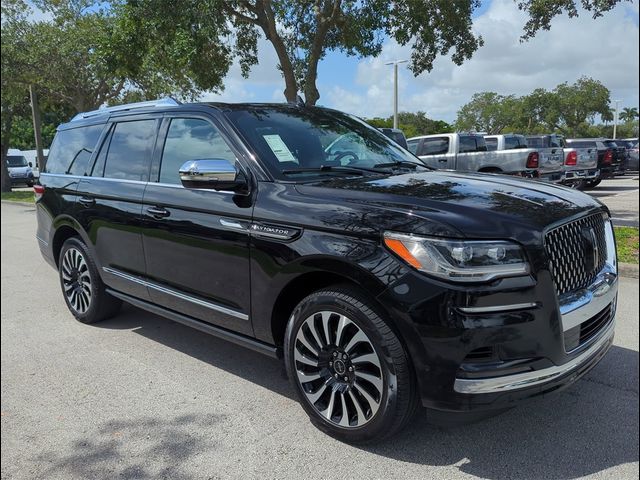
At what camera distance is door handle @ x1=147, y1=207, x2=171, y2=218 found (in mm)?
3744

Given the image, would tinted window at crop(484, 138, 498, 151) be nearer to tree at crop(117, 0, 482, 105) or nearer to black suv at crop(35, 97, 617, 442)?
tree at crop(117, 0, 482, 105)

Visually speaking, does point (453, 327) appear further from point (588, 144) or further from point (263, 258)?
point (588, 144)

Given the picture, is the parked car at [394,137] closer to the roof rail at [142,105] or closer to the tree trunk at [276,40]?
the roof rail at [142,105]

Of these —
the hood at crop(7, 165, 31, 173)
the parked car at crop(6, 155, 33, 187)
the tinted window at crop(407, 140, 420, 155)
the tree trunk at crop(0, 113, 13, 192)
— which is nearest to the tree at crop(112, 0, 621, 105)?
the tinted window at crop(407, 140, 420, 155)

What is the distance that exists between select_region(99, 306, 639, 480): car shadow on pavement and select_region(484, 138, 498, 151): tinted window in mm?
10313

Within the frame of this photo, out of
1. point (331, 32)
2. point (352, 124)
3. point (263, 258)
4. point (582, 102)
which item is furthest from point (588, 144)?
point (263, 258)

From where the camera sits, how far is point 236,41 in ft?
41.0

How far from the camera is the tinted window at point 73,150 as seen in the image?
4855 millimetres

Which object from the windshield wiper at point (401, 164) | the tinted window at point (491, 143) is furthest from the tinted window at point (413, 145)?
the windshield wiper at point (401, 164)

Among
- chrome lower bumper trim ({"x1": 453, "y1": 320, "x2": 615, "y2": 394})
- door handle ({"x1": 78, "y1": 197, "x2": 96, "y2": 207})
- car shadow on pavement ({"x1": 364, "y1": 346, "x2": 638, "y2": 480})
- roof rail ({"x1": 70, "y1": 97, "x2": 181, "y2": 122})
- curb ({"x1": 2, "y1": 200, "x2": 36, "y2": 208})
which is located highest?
roof rail ({"x1": 70, "y1": 97, "x2": 181, "y2": 122})

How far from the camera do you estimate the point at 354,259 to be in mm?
2613

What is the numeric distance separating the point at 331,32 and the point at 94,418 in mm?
9792

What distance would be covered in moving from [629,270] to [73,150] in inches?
247

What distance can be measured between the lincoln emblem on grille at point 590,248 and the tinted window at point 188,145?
2.16 metres
